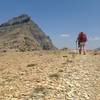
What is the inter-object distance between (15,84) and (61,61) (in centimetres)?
767

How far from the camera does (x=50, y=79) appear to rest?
19969 mm

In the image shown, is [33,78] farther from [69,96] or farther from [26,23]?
[26,23]

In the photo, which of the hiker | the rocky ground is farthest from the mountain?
the rocky ground

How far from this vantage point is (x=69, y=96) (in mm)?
17281

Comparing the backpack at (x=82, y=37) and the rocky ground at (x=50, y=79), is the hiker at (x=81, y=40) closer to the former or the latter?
the backpack at (x=82, y=37)

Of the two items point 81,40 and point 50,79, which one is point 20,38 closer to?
point 81,40

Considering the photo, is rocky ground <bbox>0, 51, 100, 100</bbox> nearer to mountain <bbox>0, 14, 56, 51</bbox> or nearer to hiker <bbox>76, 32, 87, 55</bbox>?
hiker <bbox>76, 32, 87, 55</bbox>

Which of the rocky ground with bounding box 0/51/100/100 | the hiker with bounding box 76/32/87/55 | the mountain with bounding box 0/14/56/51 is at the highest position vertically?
the mountain with bounding box 0/14/56/51

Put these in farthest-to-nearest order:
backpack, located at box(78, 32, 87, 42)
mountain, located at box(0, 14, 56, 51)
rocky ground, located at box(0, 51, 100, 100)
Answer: mountain, located at box(0, 14, 56, 51) → backpack, located at box(78, 32, 87, 42) → rocky ground, located at box(0, 51, 100, 100)

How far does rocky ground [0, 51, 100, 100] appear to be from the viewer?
17.4m

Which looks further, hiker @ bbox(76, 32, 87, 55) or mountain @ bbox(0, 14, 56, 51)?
mountain @ bbox(0, 14, 56, 51)

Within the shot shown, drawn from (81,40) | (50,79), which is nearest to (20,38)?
(81,40)

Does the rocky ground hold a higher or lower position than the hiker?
lower

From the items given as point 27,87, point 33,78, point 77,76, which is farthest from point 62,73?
point 27,87
